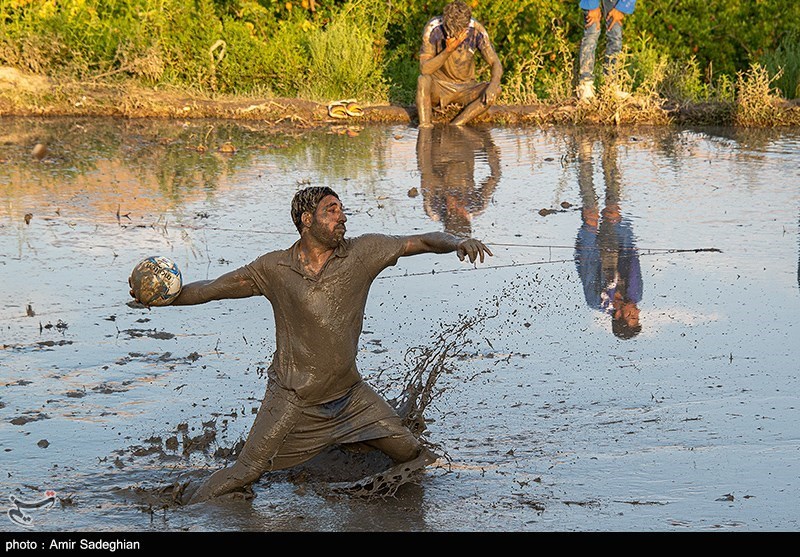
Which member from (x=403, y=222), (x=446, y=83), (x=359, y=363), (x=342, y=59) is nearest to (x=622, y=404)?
(x=359, y=363)

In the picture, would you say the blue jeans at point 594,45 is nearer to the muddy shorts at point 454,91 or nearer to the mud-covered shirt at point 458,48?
the mud-covered shirt at point 458,48

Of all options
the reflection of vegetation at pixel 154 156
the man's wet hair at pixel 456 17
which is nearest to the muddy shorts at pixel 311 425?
the reflection of vegetation at pixel 154 156

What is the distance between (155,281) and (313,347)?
2.32 feet

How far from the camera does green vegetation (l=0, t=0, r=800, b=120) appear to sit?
16.0m

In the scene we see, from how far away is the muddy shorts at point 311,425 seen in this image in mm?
5684

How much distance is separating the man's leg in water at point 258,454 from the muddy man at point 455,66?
9317 millimetres

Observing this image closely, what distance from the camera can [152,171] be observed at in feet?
40.7

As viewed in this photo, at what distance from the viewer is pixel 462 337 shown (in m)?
7.78

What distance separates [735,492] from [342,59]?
36.5 feet

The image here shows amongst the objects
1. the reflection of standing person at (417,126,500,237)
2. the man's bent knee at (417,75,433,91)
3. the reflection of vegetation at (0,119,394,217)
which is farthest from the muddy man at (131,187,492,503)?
the man's bent knee at (417,75,433,91)

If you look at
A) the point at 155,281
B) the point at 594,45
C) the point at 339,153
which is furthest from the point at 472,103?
the point at 155,281

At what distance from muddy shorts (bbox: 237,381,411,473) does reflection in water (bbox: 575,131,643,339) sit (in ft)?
7.92

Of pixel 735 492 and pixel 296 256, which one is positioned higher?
pixel 296 256

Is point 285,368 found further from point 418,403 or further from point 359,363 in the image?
point 359,363
